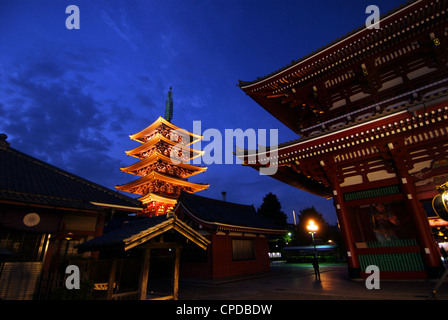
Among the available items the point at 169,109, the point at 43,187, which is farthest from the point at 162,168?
the point at 43,187

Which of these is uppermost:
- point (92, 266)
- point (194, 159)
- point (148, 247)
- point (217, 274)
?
point (194, 159)

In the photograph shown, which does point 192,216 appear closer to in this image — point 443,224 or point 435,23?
point 435,23

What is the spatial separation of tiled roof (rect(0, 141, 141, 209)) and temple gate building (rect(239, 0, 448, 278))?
6.91 m

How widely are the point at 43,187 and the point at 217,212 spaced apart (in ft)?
33.8

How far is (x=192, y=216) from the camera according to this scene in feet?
42.5

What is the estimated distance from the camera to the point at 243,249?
14.4 meters

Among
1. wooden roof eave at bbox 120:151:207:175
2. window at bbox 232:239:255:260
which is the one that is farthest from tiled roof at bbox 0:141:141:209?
wooden roof eave at bbox 120:151:207:175

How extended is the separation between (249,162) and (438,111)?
6.34m

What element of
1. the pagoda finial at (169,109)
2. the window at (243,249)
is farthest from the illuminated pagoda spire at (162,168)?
the window at (243,249)

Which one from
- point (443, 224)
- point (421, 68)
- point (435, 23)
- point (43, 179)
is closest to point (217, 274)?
point (43, 179)

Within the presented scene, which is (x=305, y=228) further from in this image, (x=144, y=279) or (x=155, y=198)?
(x=144, y=279)

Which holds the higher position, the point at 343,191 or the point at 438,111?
the point at 438,111

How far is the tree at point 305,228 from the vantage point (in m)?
37.9

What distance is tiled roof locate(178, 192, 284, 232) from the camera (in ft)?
41.6
